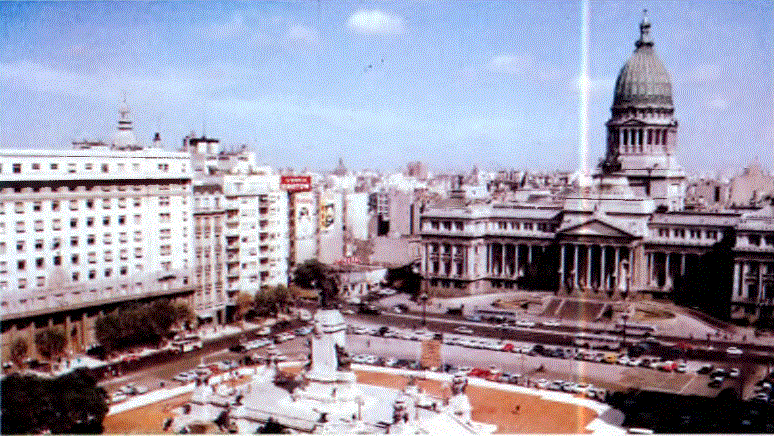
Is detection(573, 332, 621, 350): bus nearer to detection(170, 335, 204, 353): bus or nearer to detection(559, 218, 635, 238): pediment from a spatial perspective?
detection(559, 218, 635, 238): pediment

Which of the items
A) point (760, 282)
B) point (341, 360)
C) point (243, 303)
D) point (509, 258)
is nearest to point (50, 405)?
point (341, 360)

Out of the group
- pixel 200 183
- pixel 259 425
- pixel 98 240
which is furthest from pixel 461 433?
pixel 200 183

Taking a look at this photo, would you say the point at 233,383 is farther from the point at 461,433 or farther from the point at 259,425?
the point at 461,433

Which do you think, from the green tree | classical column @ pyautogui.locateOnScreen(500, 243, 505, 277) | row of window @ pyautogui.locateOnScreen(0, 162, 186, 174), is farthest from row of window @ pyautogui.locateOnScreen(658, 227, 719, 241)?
row of window @ pyautogui.locateOnScreen(0, 162, 186, 174)

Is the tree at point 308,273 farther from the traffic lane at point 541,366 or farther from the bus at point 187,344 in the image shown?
the bus at point 187,344

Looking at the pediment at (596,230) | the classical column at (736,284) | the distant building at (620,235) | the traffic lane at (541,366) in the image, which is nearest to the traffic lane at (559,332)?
the traffic lane at (541,366)
